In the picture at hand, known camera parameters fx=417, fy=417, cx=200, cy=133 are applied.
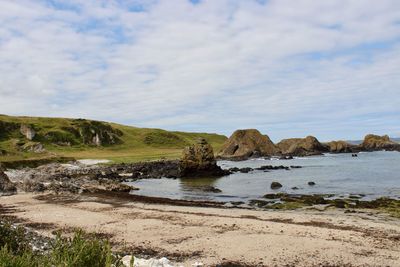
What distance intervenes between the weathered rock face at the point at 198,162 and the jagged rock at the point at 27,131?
237 ft

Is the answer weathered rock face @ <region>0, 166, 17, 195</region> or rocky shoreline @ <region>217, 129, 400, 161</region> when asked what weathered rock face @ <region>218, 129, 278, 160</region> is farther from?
weathered rock face @ <region>0, 166, 17, 195</region>

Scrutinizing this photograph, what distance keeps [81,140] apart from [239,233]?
121879 mm

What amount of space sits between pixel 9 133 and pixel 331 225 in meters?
117

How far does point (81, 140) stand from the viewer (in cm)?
13538

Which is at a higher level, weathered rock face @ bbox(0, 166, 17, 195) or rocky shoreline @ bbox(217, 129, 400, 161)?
rocky shoreline @ bbox(217, 129, 400, 161)

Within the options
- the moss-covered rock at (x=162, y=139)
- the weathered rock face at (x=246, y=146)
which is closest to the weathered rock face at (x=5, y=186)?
the weathered rock face at (x=246, y=146)

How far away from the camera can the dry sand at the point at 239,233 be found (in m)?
16.2

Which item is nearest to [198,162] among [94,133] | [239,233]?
[239,233]

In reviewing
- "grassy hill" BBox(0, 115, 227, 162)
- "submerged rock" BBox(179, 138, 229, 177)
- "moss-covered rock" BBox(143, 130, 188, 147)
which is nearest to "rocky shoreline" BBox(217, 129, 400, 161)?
"grassy hill" BBox(0, 115, 227, 162)

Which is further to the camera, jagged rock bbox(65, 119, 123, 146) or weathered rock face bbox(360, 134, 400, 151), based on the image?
weathered rock face bbox(360, 134, 400, 151)

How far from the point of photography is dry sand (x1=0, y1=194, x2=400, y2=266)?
1622 centimetres

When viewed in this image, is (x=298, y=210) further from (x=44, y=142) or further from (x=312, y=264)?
(x=44, y=142)

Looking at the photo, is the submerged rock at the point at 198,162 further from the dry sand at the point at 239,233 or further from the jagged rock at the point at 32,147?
the jagged rock at the point at 32,147

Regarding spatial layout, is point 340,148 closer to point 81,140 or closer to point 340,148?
point 340,148
